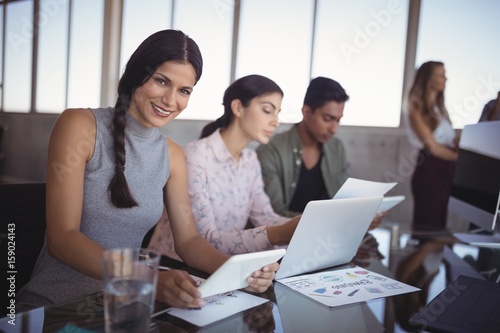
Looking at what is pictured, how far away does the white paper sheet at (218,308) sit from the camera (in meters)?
0.78

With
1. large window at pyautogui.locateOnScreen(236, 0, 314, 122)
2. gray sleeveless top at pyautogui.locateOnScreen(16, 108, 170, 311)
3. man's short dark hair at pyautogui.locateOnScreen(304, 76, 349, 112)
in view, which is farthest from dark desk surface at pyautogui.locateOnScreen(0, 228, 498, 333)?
large window at pyautogui.locateOnScreen(236, 0, 314, 122)

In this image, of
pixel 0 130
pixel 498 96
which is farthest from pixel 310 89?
pixel 0 130

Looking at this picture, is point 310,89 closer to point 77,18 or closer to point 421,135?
point 421,135

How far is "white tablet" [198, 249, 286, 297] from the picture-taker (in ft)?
2.50

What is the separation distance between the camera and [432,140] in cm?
287

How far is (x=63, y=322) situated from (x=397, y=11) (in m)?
4.24

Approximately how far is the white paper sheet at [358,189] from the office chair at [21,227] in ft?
2.70

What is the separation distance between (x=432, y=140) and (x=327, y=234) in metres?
2.03

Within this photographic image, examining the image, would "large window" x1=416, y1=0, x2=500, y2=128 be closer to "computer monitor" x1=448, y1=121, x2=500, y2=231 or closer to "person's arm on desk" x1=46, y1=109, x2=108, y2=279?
"computer monitor" x1=448, y1=121, x2=500, y2=231

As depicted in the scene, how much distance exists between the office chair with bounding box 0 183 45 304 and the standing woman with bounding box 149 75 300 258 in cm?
41

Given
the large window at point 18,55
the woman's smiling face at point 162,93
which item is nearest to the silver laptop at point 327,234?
the woman's smiling face at point 162,93

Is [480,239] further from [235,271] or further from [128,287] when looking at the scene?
[128,287]
